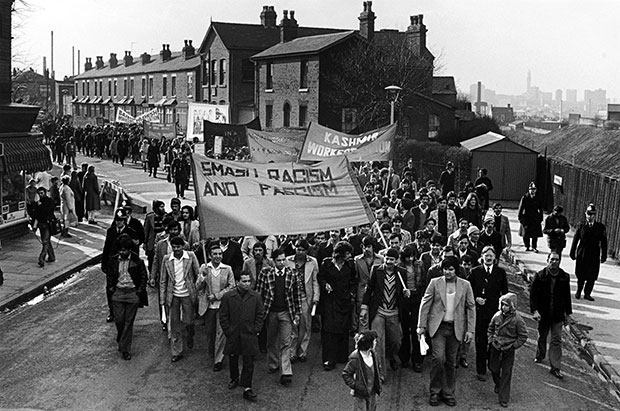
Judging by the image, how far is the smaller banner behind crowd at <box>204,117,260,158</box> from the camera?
99.6ft

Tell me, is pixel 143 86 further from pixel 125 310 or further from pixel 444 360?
pixel 444 360

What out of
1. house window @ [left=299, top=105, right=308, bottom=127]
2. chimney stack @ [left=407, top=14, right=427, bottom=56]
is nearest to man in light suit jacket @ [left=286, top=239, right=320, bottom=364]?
house window @ [left=299, top=105, right=308, bottom=127]

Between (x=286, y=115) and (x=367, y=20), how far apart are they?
23.7ft

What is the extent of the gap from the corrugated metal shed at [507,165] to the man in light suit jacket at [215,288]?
19221 mm

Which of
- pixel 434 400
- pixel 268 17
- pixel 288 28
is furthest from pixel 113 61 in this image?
pixel 434 400

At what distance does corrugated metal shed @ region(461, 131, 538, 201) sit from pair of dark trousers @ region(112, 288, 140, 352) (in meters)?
19.3

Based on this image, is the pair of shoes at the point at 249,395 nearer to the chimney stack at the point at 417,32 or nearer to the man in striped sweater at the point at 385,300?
the man in striped sweater at the point at 385,300

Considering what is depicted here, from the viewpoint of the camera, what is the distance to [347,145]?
18453 millimetres

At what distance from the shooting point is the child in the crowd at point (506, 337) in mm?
9152

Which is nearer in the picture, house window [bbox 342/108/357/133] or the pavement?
the pavement

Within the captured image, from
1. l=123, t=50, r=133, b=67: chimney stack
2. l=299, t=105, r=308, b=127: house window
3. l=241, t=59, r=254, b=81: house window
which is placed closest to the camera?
l=299, t=105, r=308, b=127: house window

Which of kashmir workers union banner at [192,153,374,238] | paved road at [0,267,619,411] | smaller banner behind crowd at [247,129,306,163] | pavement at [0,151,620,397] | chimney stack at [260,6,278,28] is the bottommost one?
paved road at [0,267,619,411]

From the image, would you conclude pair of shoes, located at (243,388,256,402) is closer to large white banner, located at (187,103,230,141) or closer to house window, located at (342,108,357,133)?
large white banner, located at (187,103,230,141)

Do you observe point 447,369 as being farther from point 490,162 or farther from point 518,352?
point 490,162
